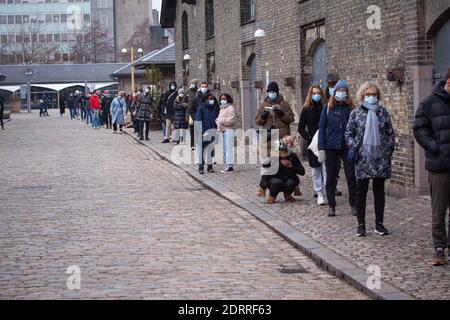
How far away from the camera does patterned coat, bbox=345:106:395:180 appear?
9706mm

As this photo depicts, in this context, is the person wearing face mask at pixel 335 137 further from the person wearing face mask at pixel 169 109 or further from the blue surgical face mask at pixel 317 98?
the person wearing face mask at pixel 169 109

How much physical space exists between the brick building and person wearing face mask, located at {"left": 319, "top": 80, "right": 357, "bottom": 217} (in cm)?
178

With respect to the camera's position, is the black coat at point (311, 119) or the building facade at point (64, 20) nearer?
the black coat at point (311, 119)

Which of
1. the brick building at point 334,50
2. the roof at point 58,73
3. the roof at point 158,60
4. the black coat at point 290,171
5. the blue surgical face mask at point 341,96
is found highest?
the roof at point 58,73

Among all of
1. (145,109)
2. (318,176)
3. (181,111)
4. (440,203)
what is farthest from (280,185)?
(145,109)

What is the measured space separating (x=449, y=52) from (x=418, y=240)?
12.4 feet

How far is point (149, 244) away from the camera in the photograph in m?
10.0

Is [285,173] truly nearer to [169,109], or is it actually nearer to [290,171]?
[290,171]

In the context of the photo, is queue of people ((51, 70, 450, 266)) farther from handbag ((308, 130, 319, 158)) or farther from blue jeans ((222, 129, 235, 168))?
blue jeans ((222, 129, 235, 168))

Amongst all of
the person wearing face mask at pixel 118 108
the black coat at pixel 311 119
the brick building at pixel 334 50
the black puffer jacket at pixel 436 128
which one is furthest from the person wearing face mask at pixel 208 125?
the person wearing face mask at pixel 118 108

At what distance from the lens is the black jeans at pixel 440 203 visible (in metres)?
8.23

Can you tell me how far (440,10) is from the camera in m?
12.0

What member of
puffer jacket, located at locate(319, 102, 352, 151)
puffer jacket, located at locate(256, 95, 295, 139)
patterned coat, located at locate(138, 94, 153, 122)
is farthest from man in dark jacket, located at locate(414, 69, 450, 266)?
patterned coat, located at locate(138, 94, 153, 122)
